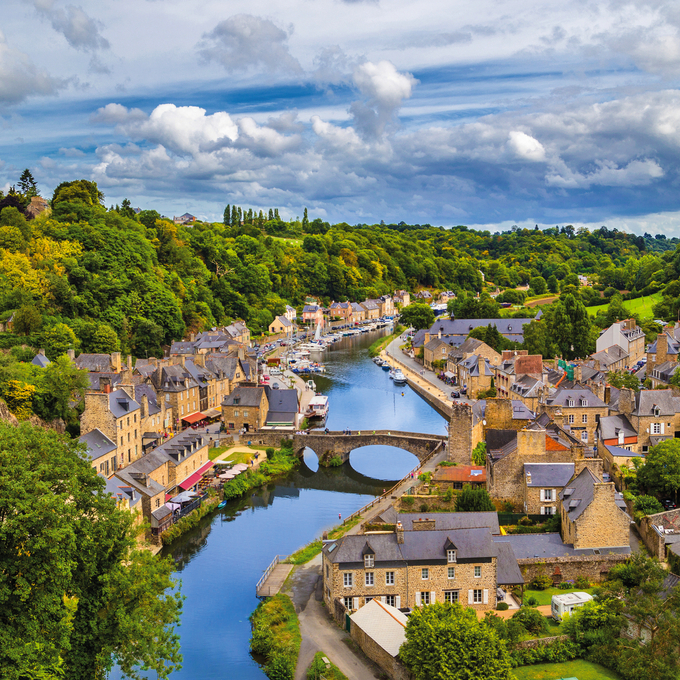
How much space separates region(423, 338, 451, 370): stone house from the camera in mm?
81869

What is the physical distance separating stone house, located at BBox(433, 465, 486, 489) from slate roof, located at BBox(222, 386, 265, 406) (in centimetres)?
1724

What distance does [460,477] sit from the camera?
129 feet

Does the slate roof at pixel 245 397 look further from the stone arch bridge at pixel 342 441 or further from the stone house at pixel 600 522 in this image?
the stone house at pixel 600 522

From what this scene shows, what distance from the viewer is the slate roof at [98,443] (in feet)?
126

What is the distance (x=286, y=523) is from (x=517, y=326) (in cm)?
5689

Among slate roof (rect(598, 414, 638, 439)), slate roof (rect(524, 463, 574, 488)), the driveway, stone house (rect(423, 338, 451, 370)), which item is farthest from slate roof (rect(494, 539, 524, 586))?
stone house (rect(423, 338, 451, 370))

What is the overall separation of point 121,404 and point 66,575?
942 inches

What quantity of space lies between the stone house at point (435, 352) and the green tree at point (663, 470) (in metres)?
44.6

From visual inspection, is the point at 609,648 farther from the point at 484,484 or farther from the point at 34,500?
the point at 34,500

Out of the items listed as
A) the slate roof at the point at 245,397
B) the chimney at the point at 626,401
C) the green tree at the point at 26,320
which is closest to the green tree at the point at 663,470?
the chimney at the point at 626,401

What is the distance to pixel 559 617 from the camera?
25.8 m

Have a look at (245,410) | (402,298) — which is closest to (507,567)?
(245,410)

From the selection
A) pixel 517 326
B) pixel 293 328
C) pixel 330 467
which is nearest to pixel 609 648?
pixel 330 467

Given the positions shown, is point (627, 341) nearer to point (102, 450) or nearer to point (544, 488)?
point (544, 488)
